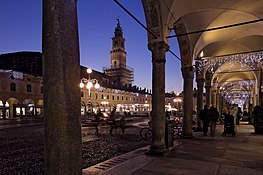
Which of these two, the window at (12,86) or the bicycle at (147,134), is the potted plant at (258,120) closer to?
the bicycle at (147,134)

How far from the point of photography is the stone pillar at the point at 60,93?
2.41 metres

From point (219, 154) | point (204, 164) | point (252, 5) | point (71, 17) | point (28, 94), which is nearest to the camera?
point (71, 17)

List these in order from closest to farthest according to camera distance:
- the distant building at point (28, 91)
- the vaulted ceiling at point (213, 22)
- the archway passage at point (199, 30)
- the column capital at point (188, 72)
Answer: the archway passage at point (199, 30) < the vaulted ceiling at point (213, 22) < the column capital at point (188, 72) < the distant building at point (28, 91)

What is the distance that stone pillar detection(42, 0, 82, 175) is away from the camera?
2410mm

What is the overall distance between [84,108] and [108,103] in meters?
8.31

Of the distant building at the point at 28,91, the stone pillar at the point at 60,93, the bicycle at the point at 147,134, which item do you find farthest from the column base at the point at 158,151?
the distant building at the point at 28,91

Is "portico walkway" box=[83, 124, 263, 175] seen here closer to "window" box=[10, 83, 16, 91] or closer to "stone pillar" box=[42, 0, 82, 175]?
"stone pillar" box=[42, 0, 82, 175]

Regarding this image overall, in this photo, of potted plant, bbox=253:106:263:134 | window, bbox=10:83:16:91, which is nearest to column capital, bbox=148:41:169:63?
potted plant, bbox=253:106:263:134

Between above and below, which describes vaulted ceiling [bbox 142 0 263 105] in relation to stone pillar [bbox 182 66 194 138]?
above

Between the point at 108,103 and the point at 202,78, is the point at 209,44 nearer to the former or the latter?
the point at 202,78

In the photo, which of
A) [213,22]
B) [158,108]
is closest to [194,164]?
[158,108]

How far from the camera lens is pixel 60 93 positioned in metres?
2.43

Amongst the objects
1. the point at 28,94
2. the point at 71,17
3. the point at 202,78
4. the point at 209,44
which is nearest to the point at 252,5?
the point at 209,44

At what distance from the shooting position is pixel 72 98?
8.28 feet
